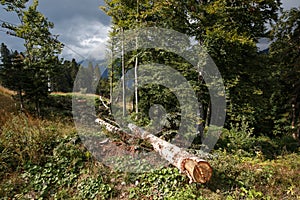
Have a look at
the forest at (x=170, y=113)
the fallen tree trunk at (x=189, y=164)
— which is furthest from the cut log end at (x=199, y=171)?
the forest at (x=170, y=113)

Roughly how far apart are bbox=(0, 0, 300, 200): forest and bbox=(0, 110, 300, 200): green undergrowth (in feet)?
0.07

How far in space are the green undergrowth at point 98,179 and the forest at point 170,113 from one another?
0.07 feet

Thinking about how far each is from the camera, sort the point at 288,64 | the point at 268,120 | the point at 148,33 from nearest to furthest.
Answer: the point at 148,33 → the point at 288,64 → the point at 268,120

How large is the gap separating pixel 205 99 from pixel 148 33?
13.7ft

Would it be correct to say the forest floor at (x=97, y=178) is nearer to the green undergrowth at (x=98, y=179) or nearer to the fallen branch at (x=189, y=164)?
the green undergrowth at (x=98, y=179)

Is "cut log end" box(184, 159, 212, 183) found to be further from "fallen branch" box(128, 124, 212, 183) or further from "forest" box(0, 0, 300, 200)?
"forest" box(0, 0, 300, 200)

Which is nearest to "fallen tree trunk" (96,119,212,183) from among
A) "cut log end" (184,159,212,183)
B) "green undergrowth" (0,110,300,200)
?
"cut log end" (184,159,212,183)

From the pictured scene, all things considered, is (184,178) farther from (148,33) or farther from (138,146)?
(148,33)

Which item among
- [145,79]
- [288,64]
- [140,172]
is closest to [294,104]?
[288,64]

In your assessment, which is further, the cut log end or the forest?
the forest

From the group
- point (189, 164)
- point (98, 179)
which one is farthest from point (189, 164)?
point (98, 179)

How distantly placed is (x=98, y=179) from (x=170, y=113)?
4507 mm

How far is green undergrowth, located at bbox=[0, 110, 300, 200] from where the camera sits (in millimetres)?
3451

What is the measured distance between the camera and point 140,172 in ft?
12.8
